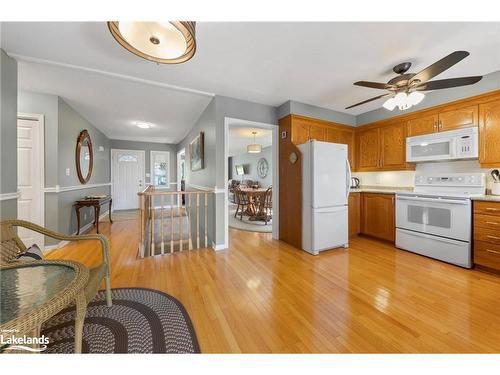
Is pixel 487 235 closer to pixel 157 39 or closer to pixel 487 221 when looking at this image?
pixel 487 221

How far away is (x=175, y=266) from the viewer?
245 cm

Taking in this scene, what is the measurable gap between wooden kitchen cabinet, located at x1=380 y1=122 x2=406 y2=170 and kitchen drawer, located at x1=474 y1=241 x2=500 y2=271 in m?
1.43

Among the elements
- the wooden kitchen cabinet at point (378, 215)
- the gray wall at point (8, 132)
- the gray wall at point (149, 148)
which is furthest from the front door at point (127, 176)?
the wooden kitchen cabinet at point (378, 215)

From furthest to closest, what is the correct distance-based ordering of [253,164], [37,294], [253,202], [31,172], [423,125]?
[253,164] < [253,202] < [423,125] < [31,172] < [37,294]

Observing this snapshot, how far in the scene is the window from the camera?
272 inches

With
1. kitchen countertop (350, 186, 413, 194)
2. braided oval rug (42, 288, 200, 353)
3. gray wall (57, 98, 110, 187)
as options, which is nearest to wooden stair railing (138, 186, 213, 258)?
A: braided oval rug (42, 288, 200, 353)

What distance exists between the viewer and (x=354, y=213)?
3.64m

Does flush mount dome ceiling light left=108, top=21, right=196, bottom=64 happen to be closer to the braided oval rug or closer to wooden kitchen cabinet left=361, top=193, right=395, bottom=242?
the braided oval rug

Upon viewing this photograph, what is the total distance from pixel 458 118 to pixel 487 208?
1.26 meters

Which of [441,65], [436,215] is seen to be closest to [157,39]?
[441,65]

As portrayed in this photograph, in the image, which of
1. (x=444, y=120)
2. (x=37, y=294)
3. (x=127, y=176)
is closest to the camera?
(x=37, y=294)

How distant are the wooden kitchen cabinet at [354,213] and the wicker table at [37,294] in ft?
12.2

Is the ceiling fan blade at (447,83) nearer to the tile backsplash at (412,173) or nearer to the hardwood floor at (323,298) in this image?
the tile backsplash at (412,173)
